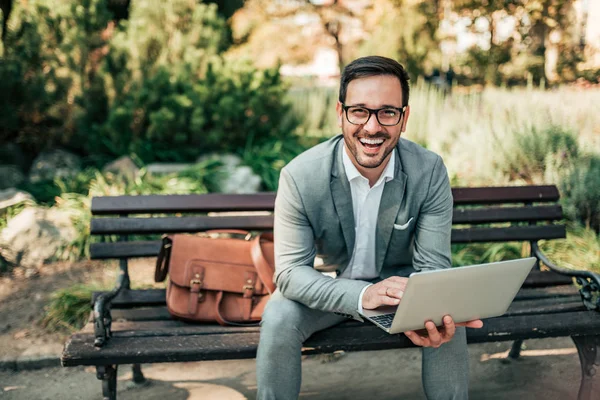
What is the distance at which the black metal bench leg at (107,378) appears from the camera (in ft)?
8.14

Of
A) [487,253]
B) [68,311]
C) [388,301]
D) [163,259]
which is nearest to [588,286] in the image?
[388,301]

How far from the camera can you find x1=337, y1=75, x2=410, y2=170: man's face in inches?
94.8

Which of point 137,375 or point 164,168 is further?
point 164,168

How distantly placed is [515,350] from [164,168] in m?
3.82

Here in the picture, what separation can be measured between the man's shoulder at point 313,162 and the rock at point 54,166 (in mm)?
4184

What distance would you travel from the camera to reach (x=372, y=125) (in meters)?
2.40

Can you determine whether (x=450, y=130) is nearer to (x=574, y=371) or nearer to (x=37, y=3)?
(x=574, y=371)

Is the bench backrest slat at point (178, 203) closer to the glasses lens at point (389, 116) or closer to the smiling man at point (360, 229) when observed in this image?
the smiling man at point (360, 229)

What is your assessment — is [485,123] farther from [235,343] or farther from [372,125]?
[235,343]

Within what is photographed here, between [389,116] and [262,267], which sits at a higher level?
[389,116]

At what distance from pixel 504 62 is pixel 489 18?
110 cm

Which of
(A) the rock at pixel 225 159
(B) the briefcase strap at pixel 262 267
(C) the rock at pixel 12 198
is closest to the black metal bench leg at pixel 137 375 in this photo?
(B) the briefcase strap at pixel 262 267

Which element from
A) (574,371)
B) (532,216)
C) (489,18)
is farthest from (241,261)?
(489,18)

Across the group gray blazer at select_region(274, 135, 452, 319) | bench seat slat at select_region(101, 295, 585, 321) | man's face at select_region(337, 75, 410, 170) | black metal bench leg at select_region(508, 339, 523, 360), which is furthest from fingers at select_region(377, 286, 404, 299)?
black metal bench leg at select_region(508, 339, 523, 360)
